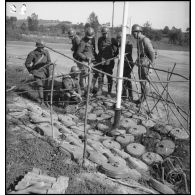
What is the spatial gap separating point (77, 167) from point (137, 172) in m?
1.16

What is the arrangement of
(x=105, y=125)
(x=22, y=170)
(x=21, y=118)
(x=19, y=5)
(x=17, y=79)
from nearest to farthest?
1. (x=22, y=170)
2. (x=19, y=5)
3. (x=21, y=118)
4. (x=105, y=125)
5. (x=17, y=79)

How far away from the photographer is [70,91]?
8.18m

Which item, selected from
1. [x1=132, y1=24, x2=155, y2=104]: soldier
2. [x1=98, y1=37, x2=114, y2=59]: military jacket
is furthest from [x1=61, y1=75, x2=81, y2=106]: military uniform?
[x1=132, y1=24, x2=155, y2=104]: soldier

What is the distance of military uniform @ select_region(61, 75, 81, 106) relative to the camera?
8.19 m

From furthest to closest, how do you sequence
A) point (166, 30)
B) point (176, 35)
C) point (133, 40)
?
1. point (133, 40)
2. point (166, 30)
3. point (176, 35)

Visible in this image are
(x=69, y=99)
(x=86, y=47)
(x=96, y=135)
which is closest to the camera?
(x=96, y=135)

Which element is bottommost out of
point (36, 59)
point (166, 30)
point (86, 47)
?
point (36, 59)

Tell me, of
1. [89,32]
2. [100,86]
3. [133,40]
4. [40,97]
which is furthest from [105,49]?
[133,40]

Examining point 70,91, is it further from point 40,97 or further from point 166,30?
point 166,30

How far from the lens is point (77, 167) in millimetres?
4957

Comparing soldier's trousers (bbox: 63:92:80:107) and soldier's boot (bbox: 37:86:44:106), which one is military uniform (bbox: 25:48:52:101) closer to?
soldier's boot (bbox: 37:86:44:106)
